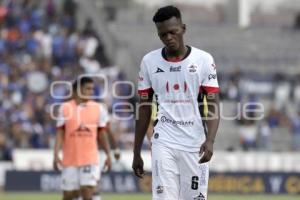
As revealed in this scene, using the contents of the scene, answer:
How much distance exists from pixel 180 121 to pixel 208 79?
51cm

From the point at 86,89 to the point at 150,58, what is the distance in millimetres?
5172

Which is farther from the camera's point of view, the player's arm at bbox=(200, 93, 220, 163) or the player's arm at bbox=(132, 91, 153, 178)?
the player's arm at bbox=(132, 91, 153, 178)

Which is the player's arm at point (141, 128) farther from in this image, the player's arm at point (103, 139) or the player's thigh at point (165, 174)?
the player's arm at point (103, 139)

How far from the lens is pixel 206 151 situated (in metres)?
9.45

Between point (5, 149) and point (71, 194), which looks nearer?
point (71, 194)

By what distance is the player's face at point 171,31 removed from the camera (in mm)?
9484

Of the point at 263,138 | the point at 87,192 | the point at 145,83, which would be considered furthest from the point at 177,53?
the point at 263,138

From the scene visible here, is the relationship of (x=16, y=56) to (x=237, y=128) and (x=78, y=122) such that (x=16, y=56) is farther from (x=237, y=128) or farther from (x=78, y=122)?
(x=78, y=122)

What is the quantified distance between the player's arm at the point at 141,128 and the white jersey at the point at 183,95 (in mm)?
158

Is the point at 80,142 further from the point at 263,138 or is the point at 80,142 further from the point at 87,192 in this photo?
the point at 263,138

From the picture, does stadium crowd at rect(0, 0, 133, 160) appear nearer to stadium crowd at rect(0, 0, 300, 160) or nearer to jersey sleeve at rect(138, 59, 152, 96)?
stadium crowd at rect(0, 0, 300, 160)

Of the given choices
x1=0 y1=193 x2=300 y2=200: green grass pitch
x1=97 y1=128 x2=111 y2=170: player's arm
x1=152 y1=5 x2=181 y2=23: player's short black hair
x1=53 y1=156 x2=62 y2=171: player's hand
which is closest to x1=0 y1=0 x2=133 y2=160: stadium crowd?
x1=0 y1=193 x2=300 y2=200: green grass pitch

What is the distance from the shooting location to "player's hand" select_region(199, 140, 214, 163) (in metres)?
9.44

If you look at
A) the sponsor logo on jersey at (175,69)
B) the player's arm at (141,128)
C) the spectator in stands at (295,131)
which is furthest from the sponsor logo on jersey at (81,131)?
the spectator in stands at (295,131)
